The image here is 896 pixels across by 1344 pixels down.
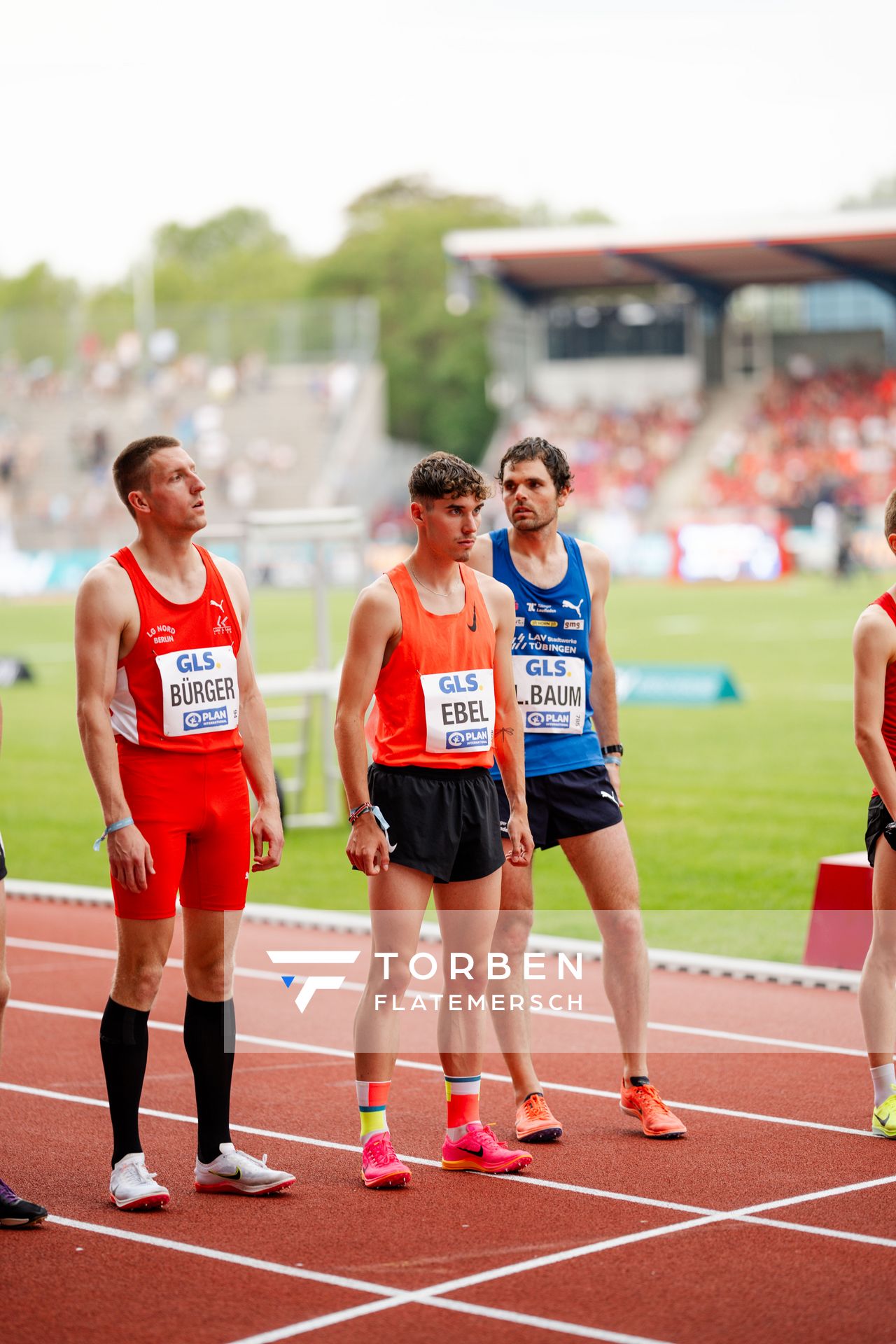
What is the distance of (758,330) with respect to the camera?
5466 cm

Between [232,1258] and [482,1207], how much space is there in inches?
30.3

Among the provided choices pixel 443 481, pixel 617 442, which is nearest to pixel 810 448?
pixel 617 442

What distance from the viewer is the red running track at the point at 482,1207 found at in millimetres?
4133

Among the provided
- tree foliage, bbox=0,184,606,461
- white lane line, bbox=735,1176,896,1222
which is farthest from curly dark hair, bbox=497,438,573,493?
tree foliage, bbox=0,184,606,461

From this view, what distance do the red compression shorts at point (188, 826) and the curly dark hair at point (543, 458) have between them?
1.38 meters

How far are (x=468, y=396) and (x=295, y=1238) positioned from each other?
7302 cm

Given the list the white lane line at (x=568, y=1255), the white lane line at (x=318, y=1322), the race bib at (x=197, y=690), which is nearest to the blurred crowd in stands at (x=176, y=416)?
the race bib at (x=197, y=690)

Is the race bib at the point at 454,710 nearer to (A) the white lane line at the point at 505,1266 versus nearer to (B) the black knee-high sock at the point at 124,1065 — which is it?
(B) the black knee-high sock at the point at 124,1065

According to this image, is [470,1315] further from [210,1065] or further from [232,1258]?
[210,1065]

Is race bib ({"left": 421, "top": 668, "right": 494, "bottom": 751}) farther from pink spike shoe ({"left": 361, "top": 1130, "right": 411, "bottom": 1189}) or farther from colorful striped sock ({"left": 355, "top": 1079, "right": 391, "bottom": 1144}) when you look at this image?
pink spike shoe ({"left": 361, "top": 1130, "right": 411, "bottom": 1189})

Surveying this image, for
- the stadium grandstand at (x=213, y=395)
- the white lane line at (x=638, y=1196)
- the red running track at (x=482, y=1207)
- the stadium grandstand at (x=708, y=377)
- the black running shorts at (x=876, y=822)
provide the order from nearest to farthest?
the red running track at (x=482, y=1207), the white lane line at (x=638, y=1196), the black running shorts at (x=876, y=822), the stadium grandstand at (x=708, y=377), the stadium grandstand at (x=213, y=395)

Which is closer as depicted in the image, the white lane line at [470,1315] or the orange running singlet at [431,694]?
the white lane line at [470,1315]

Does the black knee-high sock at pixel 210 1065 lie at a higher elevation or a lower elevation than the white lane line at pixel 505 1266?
higher

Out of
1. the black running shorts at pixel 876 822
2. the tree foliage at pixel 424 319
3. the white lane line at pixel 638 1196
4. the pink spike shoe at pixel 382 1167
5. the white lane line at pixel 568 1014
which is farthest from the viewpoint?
the tree foliage at pixel 424 319
